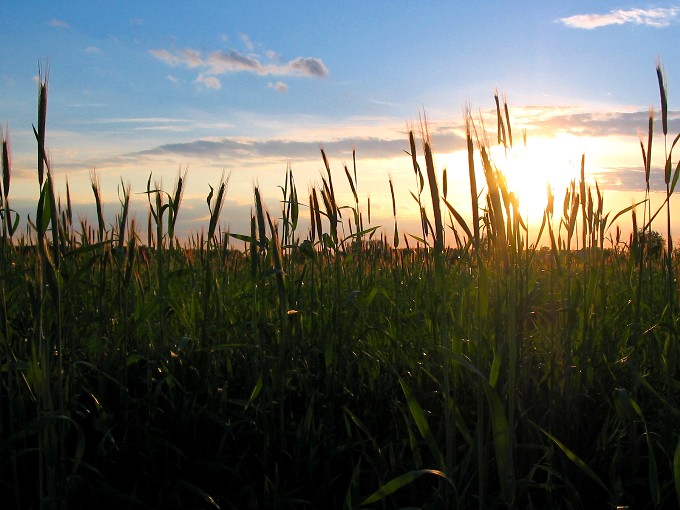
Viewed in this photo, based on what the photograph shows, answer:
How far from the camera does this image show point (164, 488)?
166cm

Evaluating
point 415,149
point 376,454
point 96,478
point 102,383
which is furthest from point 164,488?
point 415,149

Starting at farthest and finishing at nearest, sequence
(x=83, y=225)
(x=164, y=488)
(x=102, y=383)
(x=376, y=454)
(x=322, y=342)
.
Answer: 1. (x=83, y=225)
2. (x=322, y=342)
3. (x=102, y=383)
4. (x=376, y=454)
5. (x=164, y=488)

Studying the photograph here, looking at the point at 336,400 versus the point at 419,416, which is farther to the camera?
the point at 336,400

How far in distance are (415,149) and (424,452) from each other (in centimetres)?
98

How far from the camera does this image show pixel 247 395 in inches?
82.5

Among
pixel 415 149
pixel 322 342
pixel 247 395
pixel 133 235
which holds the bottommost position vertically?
pixel 247 395

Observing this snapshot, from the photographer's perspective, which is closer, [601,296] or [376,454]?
[376,454]

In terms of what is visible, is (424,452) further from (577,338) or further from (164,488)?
(577,338)

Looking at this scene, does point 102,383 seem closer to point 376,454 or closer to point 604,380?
point 376,454

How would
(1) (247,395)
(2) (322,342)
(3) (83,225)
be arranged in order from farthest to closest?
(3) (83,225) → (2) (322,342) → (1) (247,395)

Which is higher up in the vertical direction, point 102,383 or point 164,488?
point 102,383

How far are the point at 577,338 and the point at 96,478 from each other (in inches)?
68.9

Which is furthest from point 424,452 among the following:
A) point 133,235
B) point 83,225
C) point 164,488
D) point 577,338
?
point 83,225

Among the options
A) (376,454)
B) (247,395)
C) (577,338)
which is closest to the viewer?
(376,454)
